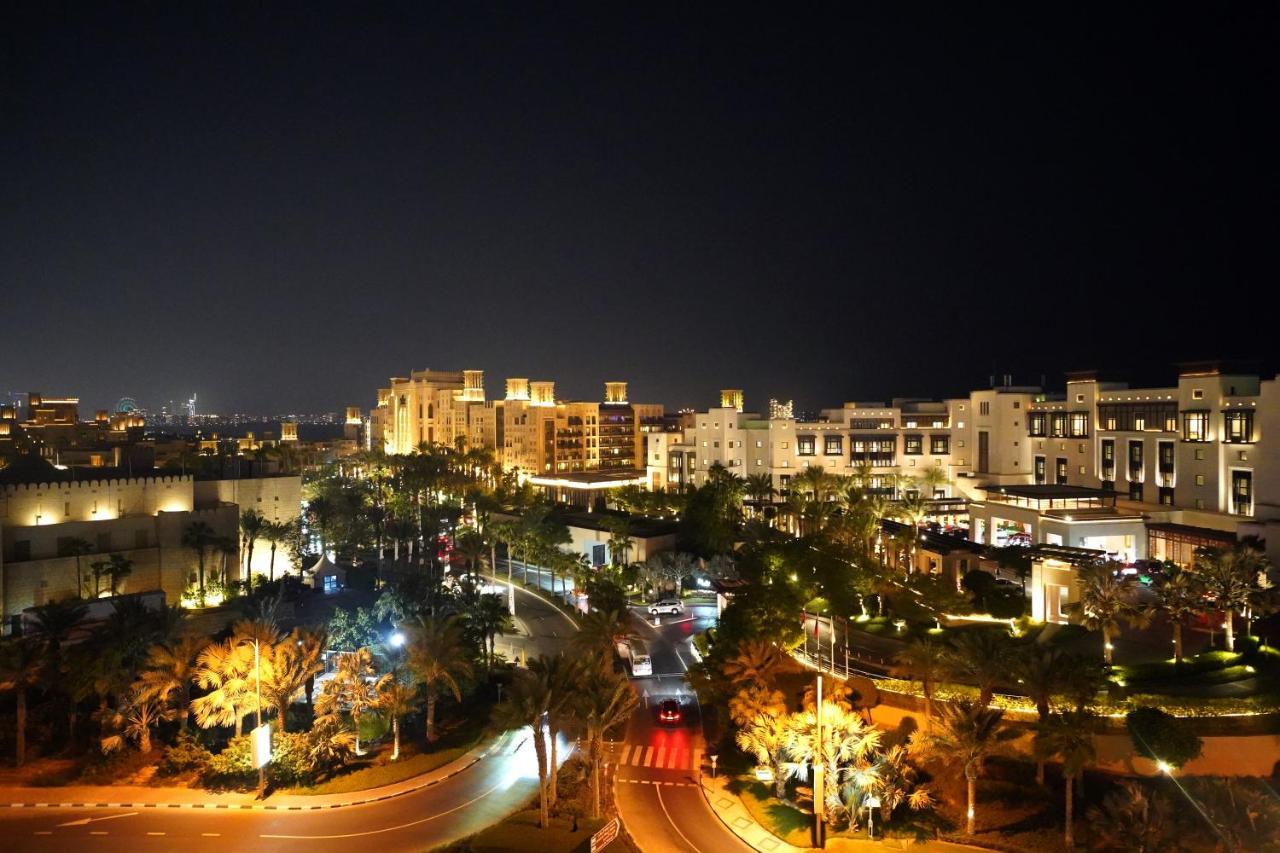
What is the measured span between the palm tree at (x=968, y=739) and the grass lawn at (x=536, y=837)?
8.83m

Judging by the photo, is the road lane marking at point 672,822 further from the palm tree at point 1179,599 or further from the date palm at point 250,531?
the date palm at point 250,531

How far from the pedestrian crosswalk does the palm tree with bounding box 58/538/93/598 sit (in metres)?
30.1

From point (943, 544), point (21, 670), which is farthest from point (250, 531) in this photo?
point (943, 544)

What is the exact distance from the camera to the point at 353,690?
27.2 meters

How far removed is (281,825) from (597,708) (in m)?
9.33

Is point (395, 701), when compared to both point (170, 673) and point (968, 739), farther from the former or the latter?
point (968, 739)

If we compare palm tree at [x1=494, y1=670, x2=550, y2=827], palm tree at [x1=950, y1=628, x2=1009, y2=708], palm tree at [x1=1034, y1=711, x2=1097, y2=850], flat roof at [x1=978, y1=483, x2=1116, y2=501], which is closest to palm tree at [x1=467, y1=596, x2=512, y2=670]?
palm tree at [x1=494, y1=670, x2=550, y2=827]

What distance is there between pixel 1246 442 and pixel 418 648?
140 feet

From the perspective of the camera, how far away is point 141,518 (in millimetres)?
44375

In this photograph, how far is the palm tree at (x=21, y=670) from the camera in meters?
26.6

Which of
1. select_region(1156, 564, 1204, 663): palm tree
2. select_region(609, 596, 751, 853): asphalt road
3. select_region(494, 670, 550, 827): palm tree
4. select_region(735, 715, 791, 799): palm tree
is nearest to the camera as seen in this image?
select_region(609, 596, 751, 853): asphalt road

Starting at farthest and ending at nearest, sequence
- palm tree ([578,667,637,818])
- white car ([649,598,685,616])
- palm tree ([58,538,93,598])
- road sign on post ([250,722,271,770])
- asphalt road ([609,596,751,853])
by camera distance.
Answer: white car ([649,598,685,616]) → palm tree ([58,538,93,598]) → road sign on post ([250,722,271,770]) → palm tree ([578,667,637,818]) → asphalt road ([609,596,751,853])

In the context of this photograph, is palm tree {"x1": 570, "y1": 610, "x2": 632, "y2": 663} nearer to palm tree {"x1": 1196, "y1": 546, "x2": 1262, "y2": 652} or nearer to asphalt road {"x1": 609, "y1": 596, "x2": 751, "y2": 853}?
asphalt road {"x1": 609, "y1": 596, "x2": 751, "y2": 853}

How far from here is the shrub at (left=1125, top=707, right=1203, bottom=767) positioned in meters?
22.1
